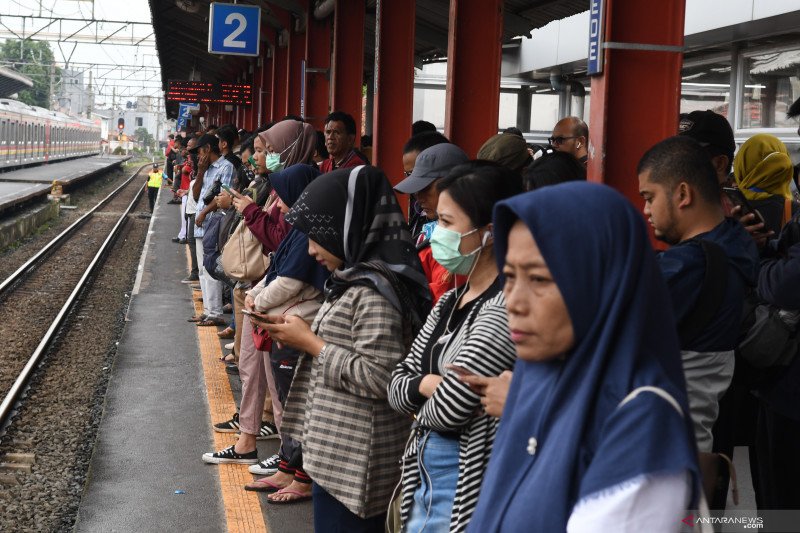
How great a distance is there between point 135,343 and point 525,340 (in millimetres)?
8292

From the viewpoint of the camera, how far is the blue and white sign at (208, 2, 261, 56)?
44.2ft

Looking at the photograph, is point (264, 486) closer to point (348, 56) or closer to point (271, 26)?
point (348, 56)

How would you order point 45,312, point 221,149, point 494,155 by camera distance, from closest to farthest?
point 494,155 → point 221,149 → point 45,312

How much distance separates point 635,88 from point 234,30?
10.0m

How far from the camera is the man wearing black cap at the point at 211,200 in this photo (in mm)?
9219

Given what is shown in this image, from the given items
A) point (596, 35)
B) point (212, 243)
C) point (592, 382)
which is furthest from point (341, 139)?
point (592, 382)

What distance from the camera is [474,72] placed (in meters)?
6.73

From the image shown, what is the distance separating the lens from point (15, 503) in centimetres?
595

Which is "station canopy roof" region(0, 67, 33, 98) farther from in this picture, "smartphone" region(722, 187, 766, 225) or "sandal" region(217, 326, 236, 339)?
"smartphone" region(722, 187, 766, 225)

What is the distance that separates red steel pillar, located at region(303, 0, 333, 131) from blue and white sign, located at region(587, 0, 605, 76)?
302 inches

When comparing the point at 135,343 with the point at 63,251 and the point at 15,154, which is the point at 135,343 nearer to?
the point at 63,251

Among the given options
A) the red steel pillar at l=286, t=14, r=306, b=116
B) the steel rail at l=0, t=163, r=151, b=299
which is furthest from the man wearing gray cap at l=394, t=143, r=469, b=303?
the steel rail at l=0, t=163, r=151, b=299

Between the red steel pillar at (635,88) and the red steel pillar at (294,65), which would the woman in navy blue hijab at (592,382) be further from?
the red steel pillar at (294,65)

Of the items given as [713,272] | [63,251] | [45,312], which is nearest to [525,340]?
[713,272]
